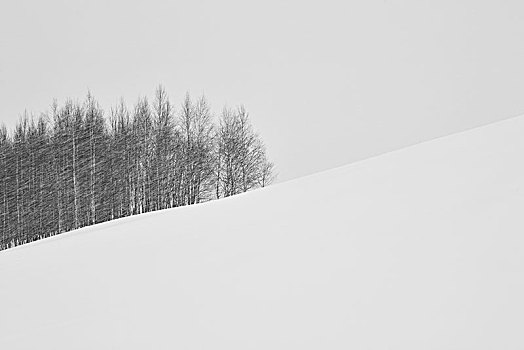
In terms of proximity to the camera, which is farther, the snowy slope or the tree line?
the tree line

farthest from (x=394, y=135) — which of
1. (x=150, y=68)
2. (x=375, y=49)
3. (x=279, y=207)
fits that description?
(x=279, y=207)

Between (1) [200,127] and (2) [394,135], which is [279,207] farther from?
(2) [394,135]

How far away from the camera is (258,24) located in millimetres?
41688

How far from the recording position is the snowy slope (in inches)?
75.6

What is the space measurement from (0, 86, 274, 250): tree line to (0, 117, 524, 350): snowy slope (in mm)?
14842

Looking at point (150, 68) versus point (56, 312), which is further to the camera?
point (150, 68)

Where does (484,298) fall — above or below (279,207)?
below

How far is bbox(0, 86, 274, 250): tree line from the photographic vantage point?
726 inches

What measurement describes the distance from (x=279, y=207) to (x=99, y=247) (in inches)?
51.0

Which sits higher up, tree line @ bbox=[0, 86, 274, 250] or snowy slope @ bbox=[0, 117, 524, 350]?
tree line @ bbox=[0, 86, 274, 250]

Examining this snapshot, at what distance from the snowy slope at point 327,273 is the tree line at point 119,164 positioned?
48.7 ft

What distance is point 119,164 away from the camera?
18.8 m

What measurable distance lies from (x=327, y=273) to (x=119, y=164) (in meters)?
17.2

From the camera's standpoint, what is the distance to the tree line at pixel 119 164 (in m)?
18.4
